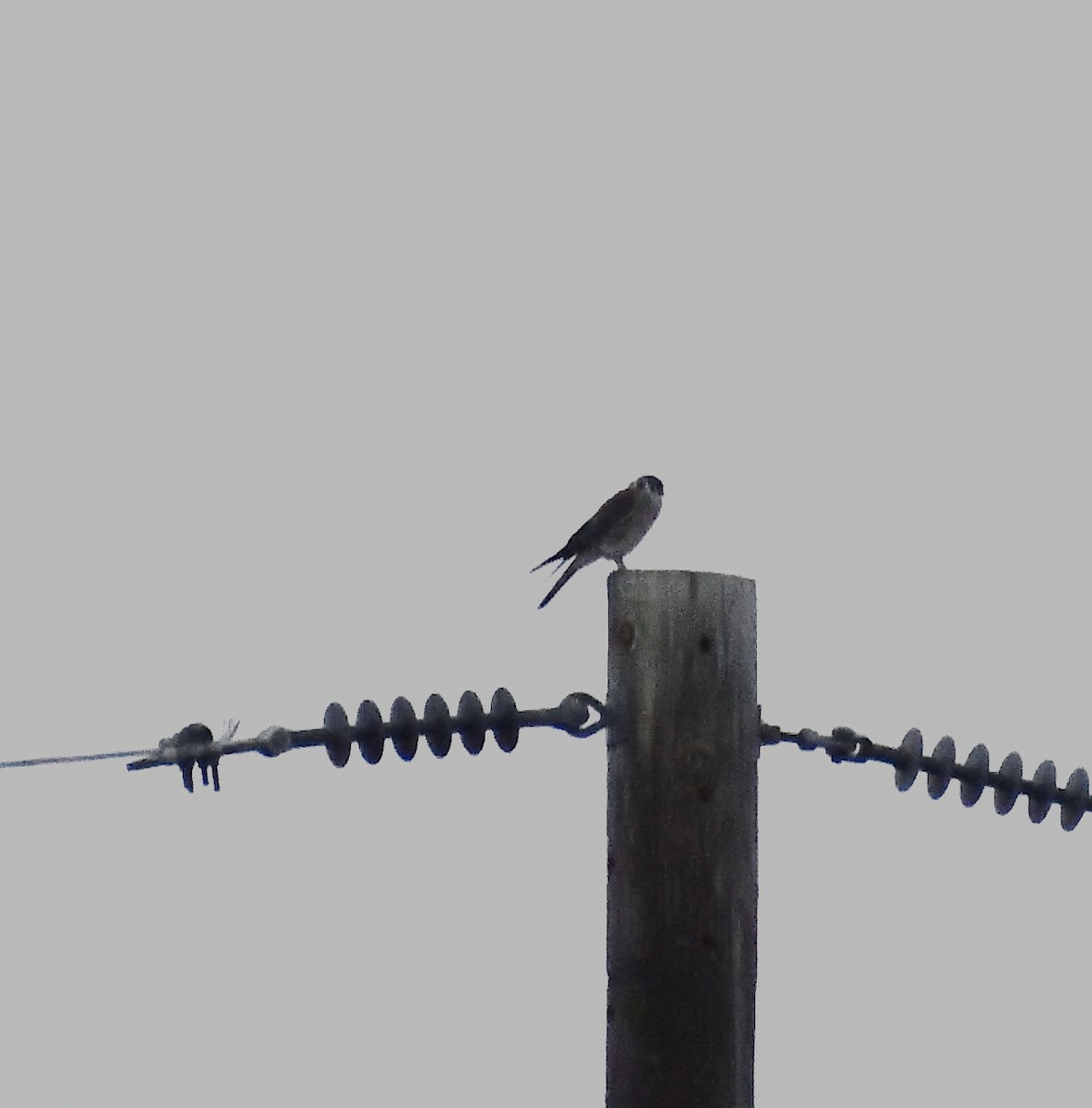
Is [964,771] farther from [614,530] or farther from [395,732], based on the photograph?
[614,530]

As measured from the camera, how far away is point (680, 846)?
3.74 m

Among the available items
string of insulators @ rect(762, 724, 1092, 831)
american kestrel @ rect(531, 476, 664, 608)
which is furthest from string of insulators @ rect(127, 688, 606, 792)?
american kestrel @ rect(531, 476, 664, 608)

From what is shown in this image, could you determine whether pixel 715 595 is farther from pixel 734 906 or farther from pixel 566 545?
pixel 566 545

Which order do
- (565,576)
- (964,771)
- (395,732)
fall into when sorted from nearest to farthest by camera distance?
(395,732) < (964,771) < (565,576)

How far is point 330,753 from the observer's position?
3.68 m

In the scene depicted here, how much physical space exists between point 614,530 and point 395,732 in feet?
11.0

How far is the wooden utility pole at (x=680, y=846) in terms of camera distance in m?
3.73

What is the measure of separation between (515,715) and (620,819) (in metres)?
0.30

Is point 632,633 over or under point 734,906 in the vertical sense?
over

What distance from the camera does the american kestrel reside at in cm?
692

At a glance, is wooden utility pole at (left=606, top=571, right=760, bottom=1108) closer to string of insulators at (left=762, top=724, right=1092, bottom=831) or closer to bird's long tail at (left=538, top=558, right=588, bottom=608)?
string of insulators at (left=762, top=724, right=1092, bottom=831)

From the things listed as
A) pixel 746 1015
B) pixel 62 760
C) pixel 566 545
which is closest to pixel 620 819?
pixel 746 1015

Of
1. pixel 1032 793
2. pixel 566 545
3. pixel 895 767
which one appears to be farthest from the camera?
pixel 566 545

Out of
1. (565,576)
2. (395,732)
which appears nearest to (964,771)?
(395,732)
